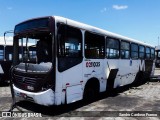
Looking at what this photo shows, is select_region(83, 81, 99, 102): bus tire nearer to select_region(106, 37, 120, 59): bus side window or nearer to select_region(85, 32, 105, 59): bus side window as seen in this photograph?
select_region(85, 32, 105, 59): bus side window

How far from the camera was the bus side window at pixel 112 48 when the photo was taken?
10.3 metres

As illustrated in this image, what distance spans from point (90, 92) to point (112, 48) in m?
2.69

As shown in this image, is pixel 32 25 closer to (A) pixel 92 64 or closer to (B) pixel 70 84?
(B) pixel 70 84

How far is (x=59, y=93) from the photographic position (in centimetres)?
718

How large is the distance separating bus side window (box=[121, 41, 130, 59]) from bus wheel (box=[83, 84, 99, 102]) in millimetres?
3199

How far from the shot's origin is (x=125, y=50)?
486 inches

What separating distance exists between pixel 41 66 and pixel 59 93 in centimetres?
104

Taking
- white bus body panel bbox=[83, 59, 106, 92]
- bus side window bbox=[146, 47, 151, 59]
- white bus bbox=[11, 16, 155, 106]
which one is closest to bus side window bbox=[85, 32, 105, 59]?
white bus bbox=[11, 16, 155, 106]

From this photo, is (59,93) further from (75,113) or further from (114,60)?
(114,60)

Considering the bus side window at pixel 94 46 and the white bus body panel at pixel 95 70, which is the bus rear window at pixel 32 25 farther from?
the white bus body panel at pixel 95 70

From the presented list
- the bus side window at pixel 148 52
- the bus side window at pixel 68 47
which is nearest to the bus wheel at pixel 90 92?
the bus side window at pixel 68 47

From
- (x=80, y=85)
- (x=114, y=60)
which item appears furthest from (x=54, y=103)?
(x=114, y=60)

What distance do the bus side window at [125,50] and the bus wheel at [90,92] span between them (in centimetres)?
320

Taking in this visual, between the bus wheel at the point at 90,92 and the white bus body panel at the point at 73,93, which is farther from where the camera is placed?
the bus wheel at the point at 90,92
